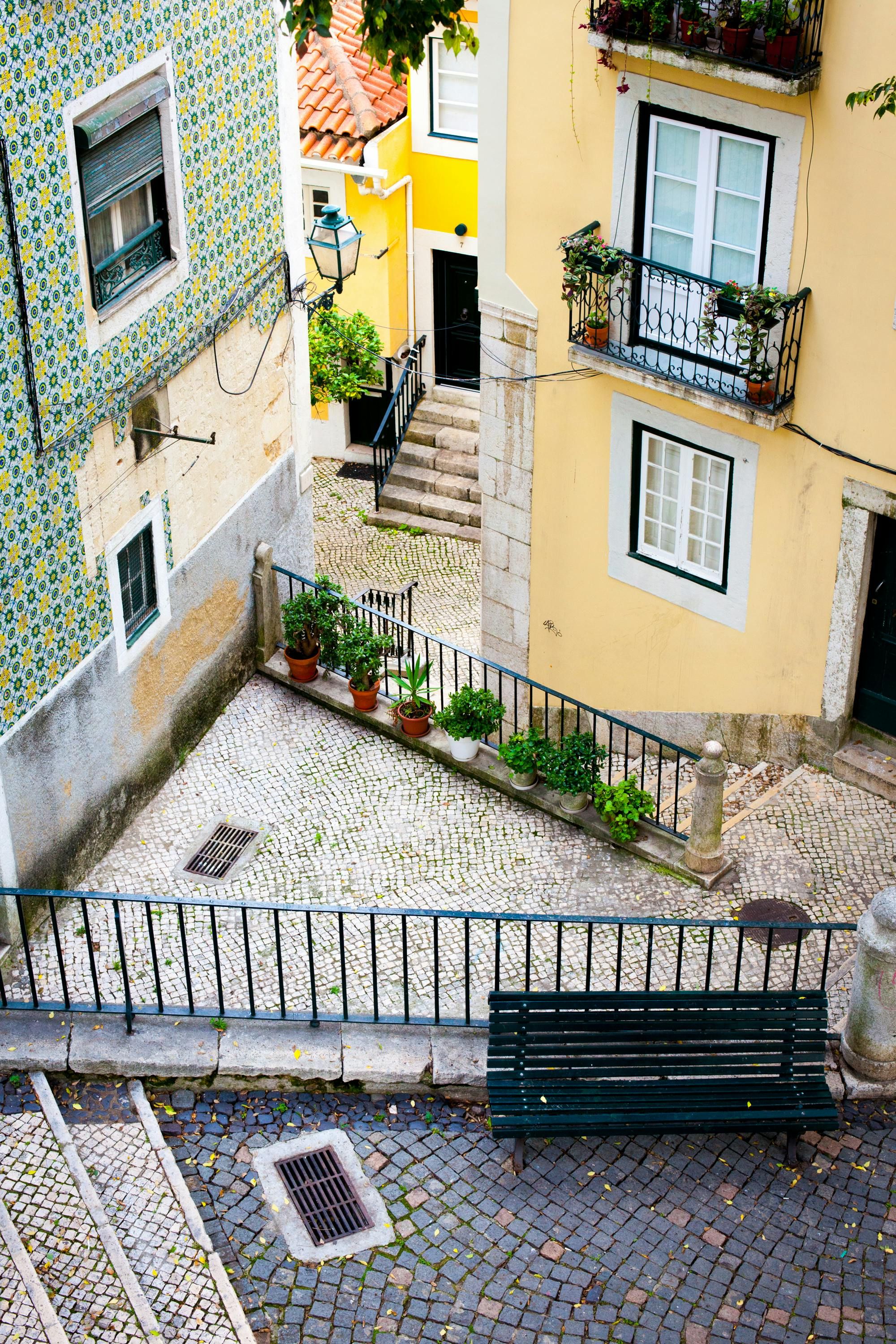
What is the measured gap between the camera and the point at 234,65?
12.8m

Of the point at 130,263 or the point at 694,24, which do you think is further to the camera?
the point at 130,263

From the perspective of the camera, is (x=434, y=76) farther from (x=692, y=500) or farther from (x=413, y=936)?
(x=413, y=936)

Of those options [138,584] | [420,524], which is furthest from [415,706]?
[420,524]

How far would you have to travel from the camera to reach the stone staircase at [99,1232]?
8.64m

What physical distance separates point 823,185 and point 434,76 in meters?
9.41

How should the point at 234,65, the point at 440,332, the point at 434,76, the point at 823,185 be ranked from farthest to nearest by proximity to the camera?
the point at 440,332 → the point at 434,76 → the point at 234,65 → the point at 823,185

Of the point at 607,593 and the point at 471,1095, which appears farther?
the point at 607,593

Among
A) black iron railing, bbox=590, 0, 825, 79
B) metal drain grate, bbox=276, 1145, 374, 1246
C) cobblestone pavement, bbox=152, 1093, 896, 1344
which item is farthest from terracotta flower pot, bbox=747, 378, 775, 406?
metal drain grate, bbox=276, 1145, 374, 1246

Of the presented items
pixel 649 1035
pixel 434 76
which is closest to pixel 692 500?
pixel 649 1035

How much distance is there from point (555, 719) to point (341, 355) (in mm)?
6831

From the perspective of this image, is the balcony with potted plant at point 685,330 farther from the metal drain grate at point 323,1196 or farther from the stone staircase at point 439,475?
the stone staircase at point 439,475

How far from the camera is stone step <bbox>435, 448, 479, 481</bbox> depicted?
2012 centimetres

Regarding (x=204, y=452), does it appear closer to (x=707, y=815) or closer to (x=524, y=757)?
(x=524, y=757)

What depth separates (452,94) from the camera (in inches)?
766
